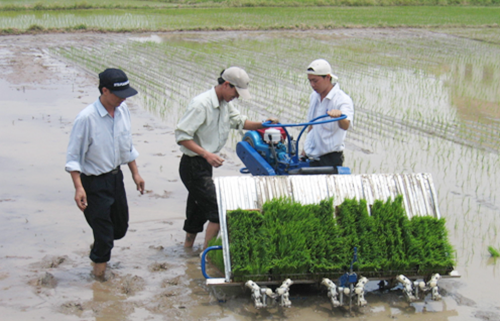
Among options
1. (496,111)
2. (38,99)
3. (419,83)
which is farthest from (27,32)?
(496,111)

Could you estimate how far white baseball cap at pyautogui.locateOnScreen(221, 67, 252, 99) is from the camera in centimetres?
386

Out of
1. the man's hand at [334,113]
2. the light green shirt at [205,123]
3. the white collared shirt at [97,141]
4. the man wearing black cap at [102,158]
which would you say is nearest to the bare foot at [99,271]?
the man wearing black cap at [102,158]

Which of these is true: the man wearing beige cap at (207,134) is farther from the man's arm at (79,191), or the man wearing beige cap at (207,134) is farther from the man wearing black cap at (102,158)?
the man's arm at (79,191)

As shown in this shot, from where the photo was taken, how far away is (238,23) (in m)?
21.4

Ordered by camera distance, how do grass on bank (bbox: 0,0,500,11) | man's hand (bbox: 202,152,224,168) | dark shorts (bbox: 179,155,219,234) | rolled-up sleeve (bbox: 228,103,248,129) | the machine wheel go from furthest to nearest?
grass on bank (bbox: 0,0,500,11)
the machine wheel
rolled-up sleeve (bbox: 228,103,248,129)
dark shorts (bbox: 179,155,219,234)
man's hand (bbox: 202,152,224,168)

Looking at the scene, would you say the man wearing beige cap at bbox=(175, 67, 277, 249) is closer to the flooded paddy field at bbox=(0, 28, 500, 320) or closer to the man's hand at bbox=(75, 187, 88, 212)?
the flooded paddy field at bbox=(0, 28, 500, 320)

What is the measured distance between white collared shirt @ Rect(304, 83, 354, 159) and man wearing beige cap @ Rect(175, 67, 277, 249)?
0.46 m

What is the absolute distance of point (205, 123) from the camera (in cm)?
403

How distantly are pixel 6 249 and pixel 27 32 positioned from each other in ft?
48.2

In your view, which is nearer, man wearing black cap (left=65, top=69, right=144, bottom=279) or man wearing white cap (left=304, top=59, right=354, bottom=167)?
man wearing black cap (left=65, top=69, right=144, bottom=279)

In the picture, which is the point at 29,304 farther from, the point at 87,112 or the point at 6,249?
the point at 87,112

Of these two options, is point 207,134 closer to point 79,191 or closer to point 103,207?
point 103,207

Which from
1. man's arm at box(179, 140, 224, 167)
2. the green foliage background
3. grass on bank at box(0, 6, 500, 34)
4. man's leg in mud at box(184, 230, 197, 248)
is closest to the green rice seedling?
man's leg in mud at box(184, 230, 197, 248)

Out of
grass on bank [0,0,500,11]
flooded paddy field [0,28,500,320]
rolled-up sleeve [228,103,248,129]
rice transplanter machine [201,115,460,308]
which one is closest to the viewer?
rice transplanter machine [201,115,460,308]
